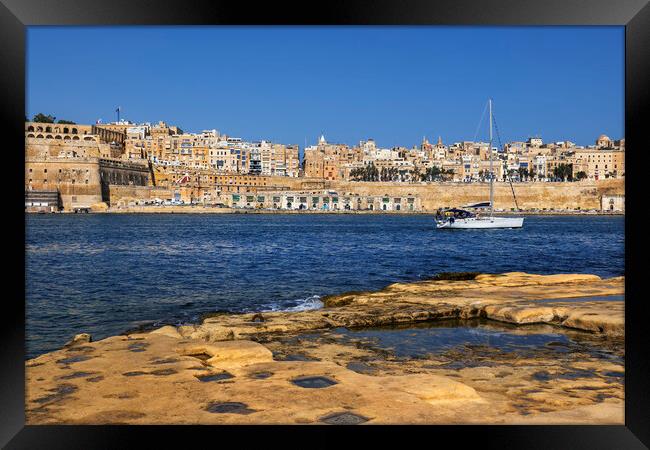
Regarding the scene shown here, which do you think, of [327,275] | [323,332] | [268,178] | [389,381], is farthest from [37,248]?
[268,178]

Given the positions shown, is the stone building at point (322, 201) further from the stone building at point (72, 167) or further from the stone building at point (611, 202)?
the stone building at point (611, 202)

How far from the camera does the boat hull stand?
33.5 m

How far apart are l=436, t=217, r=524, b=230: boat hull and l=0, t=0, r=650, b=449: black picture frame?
105ft

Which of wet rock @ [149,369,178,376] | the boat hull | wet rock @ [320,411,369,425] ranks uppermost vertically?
the boat hull

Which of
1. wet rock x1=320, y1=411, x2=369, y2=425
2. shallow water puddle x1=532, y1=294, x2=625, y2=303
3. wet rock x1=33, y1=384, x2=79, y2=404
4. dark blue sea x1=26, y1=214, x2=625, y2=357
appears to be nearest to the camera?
wet rock x1=320, y1=411, x2=369, y2=425

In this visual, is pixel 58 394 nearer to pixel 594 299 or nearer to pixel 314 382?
pixel 314 382

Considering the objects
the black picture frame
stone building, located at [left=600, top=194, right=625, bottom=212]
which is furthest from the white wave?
stone building, located at [left=600, top=194, right=625, bottom=212]

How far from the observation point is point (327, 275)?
13.2 metres

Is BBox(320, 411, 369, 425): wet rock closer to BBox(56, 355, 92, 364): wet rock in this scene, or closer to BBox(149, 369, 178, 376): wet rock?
BBox(149, 369, 178, 376): wet rock
